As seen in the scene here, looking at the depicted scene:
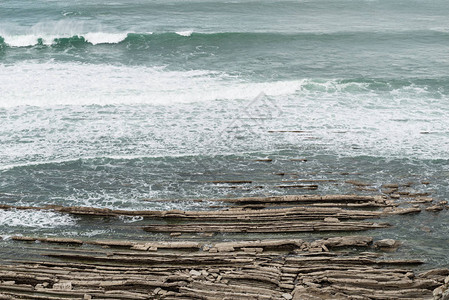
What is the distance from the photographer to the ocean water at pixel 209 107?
18125mm

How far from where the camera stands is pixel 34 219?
1606 centimetres

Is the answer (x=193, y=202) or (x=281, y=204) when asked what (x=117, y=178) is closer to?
(x=193, y=202)

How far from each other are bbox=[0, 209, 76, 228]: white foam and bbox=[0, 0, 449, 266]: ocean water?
57 millimetres

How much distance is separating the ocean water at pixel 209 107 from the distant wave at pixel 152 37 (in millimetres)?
155

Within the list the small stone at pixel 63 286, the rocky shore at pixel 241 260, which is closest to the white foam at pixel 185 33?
the rocky shore at pixel 241 260

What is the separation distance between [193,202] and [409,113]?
13.8m

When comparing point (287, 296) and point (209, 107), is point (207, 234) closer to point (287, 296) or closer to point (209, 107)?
point (287, 296)

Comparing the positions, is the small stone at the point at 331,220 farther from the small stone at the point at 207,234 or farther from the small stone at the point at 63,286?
the small stone at the point at 63,286

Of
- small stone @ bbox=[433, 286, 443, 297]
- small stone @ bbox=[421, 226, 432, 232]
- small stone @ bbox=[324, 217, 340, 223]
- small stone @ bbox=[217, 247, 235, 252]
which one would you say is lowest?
small stone @ bbox=[421, 226, 432, 232]

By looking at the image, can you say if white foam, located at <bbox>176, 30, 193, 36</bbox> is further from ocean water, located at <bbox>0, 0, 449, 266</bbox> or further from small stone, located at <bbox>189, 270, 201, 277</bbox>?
small stone, located at <bbox>189, 270, 201, 277</bbox>

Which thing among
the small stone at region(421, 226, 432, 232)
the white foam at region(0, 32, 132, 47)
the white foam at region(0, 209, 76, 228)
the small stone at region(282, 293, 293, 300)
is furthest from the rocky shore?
the white foam at region(0, 32, 132, 47)

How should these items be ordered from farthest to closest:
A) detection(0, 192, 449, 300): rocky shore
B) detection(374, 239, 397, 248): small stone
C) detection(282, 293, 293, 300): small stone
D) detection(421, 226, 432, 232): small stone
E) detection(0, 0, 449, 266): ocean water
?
detection(0, 0, 449, 266): ocean water
detection(421, 226, 432, 232): small stone
detection(374, 239, 397, 248): small stone
detection(0, 192, 449, 300): rocky shore
detection(282, 293, 293, 300): small stone

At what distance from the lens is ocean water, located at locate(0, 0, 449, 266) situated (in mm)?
18125

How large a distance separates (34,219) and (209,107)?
12.0 metres
